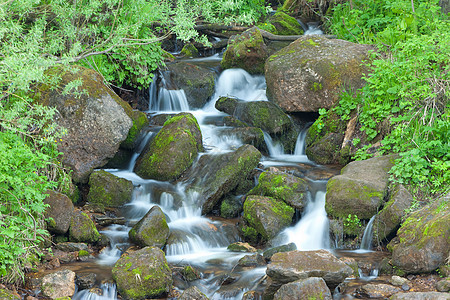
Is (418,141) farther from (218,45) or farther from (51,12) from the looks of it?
(218,45)

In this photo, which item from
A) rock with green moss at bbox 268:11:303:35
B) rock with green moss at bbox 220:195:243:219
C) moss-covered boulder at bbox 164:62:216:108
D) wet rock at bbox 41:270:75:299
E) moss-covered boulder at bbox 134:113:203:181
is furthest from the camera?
rock with green moss at bbox 268:11:303:35

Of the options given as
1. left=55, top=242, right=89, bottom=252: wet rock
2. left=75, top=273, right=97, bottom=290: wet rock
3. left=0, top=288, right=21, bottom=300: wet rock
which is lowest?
left=55, top=242, right=89, bottom=252: wet rock

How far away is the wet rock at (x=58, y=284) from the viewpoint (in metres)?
5.16

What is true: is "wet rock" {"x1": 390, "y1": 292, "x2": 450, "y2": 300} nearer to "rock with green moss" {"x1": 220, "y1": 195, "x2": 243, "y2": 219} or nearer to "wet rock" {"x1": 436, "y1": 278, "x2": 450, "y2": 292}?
"wet rock" {"x1": 436, "y1": 278, "x2": 450, "y2": 292}

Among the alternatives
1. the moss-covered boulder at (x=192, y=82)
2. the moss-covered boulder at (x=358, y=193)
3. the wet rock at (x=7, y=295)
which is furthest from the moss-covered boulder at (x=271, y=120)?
the wet rock at (x=7, y=295)

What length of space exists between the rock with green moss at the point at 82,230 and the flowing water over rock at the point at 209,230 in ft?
0.94

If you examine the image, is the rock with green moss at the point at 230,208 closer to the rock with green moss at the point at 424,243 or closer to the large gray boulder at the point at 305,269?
the large gray boulder at the point at 305,269

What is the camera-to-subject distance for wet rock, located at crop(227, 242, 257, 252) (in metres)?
6.69

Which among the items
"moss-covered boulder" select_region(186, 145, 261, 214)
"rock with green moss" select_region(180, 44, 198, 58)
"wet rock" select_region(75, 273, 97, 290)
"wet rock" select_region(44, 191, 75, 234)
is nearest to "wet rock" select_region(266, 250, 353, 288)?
"wet rock" select_region(75, 273, 97, 290)

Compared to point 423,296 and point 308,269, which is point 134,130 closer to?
point 308,269

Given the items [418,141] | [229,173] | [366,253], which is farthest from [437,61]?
[229,173]

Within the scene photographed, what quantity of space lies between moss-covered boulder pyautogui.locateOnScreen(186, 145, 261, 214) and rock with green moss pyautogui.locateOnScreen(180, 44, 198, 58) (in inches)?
242

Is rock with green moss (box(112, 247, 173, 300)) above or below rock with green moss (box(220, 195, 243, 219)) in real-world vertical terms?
above

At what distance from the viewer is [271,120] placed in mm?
9875
